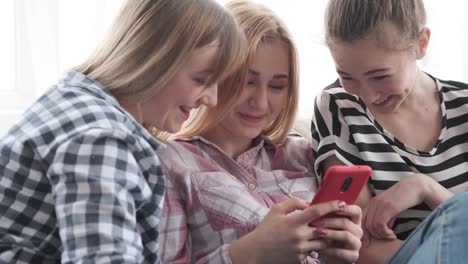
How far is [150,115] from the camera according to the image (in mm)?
1076

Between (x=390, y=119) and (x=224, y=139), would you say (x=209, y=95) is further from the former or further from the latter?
(x=390, y=119)

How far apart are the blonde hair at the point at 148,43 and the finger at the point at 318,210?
0.96 ft

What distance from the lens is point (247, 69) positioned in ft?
4.21

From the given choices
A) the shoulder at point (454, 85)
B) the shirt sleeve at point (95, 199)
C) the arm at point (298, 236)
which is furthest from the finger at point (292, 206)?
the shoulder at point (454, 85)

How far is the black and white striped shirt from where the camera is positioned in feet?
4.32

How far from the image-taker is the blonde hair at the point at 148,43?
3.30 feet

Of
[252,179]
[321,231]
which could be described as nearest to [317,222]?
[321,231]

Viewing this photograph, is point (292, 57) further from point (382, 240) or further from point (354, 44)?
point (382, 240)

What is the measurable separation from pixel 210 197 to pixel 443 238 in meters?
0.42

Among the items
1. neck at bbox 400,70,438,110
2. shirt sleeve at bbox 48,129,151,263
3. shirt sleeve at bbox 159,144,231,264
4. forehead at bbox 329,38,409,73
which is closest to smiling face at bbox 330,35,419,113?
forehead at bbox 329,38,409,73

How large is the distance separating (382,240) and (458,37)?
133 cm

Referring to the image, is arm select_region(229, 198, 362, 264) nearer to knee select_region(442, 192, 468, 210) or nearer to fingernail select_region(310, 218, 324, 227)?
fingernail select_region(310, 218, 324, 227)

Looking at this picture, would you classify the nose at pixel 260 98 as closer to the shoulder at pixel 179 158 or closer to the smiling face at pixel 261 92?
the smiling face at pixel 261 92

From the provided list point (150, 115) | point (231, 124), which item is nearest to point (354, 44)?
point (231, 124)
